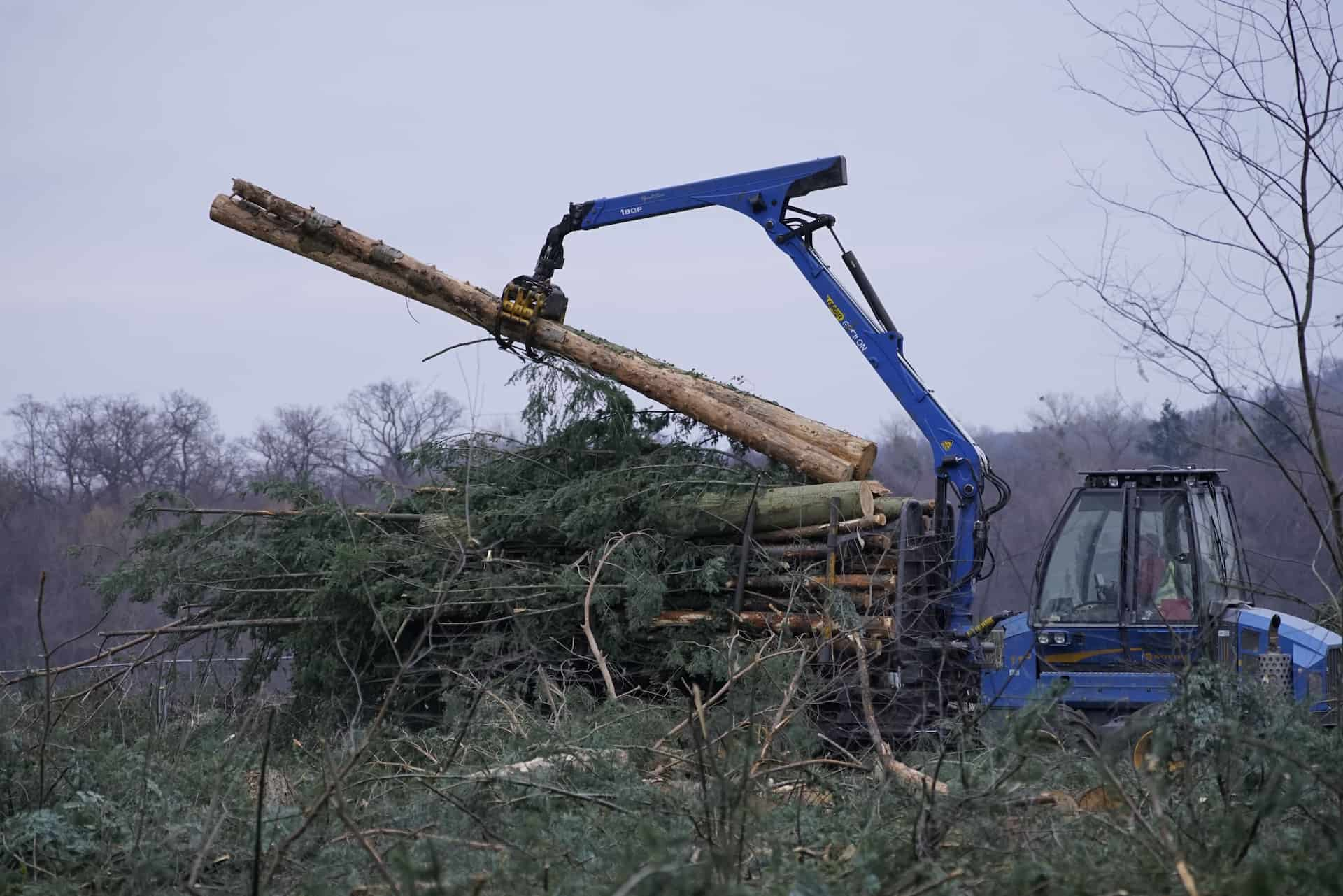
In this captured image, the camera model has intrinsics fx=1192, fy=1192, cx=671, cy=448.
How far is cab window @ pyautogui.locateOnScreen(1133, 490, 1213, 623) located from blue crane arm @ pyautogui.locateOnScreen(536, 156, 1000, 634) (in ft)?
3.48

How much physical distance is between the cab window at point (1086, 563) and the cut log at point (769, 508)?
1382 mm

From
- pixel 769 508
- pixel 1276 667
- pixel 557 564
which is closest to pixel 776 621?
pixel 769 508

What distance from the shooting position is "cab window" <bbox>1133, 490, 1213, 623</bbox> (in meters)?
8.02

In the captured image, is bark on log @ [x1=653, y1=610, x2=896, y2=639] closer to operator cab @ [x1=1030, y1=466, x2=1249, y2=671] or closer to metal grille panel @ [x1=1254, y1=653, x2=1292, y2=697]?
operator cab @ [x1=1030, y1=466, x2=1249, y2=671]

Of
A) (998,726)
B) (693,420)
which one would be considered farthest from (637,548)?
(998,726)

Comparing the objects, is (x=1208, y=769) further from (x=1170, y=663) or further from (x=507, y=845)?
(x=507, y=845)

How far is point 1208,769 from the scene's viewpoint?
4559mm

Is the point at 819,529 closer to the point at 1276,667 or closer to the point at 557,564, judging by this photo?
the point at 557,564

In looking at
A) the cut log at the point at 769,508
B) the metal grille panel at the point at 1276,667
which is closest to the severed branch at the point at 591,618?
the cut log at the point at 769,508

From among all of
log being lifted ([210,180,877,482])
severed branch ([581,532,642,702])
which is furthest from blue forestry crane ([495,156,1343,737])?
severed branch ([581,532,642,702])

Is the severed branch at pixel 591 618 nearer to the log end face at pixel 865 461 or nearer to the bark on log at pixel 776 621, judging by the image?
the bark on log at pixel 776 621

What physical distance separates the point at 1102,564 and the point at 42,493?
25.3 metres

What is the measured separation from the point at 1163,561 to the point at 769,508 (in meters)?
2.72

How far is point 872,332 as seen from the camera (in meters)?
8.48
